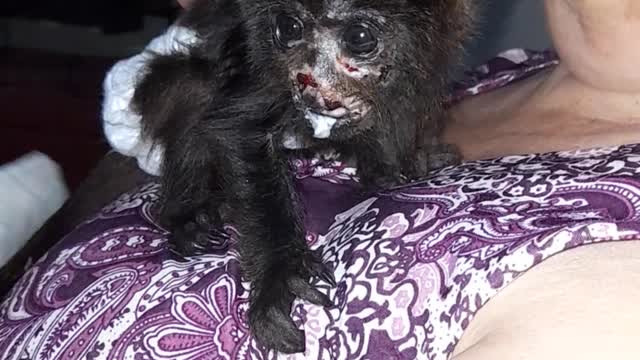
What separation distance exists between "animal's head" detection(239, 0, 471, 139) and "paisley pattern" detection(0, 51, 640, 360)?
8 cm

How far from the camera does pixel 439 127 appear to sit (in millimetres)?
1152

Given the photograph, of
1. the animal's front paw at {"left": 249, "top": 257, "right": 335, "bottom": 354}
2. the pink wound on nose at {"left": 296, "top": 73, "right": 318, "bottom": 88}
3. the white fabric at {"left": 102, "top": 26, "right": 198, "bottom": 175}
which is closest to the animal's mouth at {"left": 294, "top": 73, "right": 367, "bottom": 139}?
the pink wound on nose at {"left": 296, "top": 73, "right": 318, "bottom": 88}

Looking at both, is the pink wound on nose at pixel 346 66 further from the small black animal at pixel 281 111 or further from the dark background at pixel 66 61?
the dark background at pixel 66 61

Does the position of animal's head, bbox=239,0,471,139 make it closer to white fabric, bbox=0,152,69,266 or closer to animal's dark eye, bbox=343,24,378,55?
animal's dark eye, bbox=343,24,378,55

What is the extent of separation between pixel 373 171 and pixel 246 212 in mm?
128

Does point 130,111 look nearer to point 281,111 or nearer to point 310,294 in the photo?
Result: point 281,111

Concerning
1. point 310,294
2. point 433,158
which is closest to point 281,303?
point 310,294

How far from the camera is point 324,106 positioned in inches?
34.7

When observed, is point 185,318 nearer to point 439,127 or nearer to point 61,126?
point 439,127

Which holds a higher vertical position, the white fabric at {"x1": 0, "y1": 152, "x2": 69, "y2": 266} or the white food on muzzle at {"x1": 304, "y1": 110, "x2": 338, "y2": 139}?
the white food on muzzle at {"x1": 304, "y1": 110, "x2": 338, "y2": 139}

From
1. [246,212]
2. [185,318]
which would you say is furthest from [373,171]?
[185,318]

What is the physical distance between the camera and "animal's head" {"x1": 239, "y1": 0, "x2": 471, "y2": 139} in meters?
0.85

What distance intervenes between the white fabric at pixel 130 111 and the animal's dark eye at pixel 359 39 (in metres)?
0.33

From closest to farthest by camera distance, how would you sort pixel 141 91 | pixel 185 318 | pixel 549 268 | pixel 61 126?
pixel 549 268 < pixel 185 318 < pixel 141 91 < pixel 61 126
